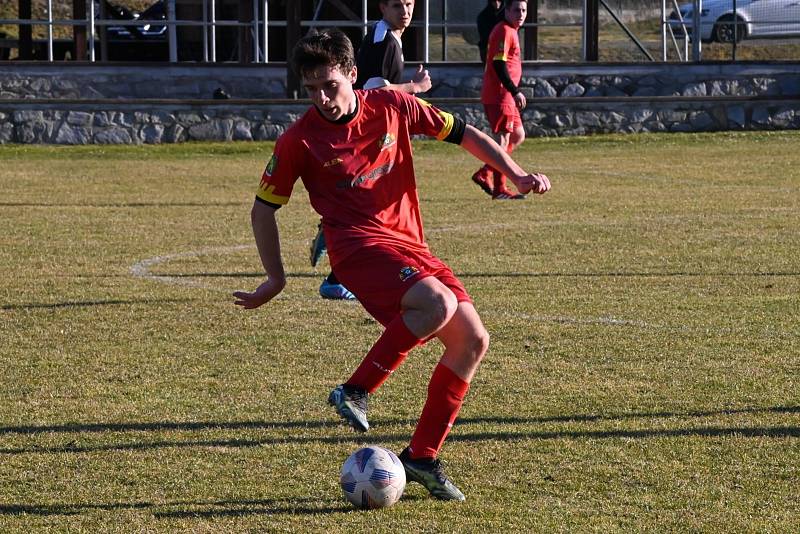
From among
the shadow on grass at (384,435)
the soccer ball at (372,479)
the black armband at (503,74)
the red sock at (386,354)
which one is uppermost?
the black armband at (503,74)

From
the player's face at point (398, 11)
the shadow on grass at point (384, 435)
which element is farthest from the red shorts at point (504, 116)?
the shadow on grass at point (384, 435)

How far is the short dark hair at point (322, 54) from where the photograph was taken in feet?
14.5

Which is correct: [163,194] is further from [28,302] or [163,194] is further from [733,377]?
[733,377]

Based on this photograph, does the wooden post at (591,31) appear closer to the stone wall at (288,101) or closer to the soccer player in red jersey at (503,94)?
the stone wall at (288,101)

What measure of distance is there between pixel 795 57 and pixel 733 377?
18.1 meters

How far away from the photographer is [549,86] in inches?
840

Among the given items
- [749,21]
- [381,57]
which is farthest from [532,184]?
[749,21]

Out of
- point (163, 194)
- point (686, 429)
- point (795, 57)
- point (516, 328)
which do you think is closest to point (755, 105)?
point (795, 57)

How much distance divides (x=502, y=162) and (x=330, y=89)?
2.21 ft

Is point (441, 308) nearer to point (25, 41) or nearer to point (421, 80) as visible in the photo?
point (421, 80)

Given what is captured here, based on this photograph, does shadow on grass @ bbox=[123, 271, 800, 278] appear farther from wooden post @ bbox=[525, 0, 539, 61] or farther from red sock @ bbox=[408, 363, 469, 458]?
wooden post @ bbox=[525, 0, 539, 61]

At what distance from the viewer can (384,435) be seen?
16.5ft

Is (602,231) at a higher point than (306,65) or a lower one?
lower

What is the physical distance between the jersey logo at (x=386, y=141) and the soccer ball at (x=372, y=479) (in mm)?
1107
